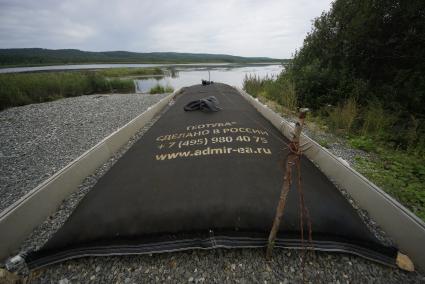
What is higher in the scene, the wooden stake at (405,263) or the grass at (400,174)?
the grass at (400,174)

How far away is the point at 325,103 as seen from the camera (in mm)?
5578

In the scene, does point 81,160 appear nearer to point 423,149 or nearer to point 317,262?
point 317,262

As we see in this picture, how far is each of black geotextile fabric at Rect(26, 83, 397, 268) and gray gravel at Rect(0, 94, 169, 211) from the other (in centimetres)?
122

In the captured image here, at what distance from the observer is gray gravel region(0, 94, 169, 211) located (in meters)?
2.63

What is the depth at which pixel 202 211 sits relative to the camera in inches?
63.1

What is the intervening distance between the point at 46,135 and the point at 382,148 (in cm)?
611

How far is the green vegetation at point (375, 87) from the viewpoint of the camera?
8.67 feet

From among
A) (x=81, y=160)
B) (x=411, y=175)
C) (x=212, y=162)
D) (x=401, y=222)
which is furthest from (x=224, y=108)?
(x=401, y=222)

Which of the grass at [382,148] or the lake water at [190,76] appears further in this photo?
the lake water at [190,76]

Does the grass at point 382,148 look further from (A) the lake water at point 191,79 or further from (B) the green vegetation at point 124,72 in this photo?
(B) the green vegetation at point 124,72

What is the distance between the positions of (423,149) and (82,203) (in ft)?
14.2

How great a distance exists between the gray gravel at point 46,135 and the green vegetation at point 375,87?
4.14 meters

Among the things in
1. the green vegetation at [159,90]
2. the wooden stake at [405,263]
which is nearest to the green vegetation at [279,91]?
the green vegetation at [159,90]

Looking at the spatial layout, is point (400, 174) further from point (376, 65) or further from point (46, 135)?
point (46, 135)
